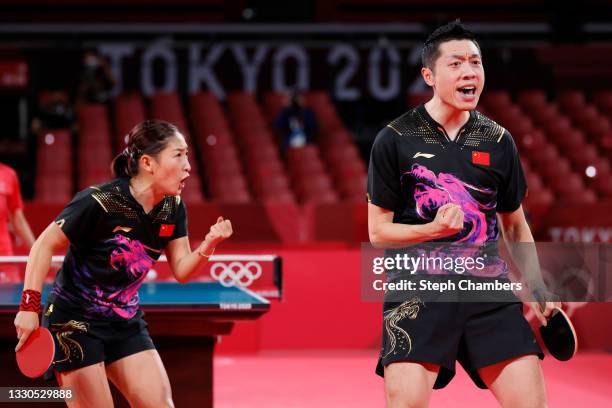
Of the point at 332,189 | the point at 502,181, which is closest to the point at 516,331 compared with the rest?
the point at 502,181

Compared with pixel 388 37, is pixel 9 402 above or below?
below

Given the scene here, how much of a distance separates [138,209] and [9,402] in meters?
1.52

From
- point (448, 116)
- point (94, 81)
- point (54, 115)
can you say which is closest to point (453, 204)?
point (448, 116)

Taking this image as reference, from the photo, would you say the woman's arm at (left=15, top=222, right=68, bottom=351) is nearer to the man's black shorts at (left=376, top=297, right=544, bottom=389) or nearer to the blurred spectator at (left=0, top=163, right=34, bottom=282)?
the man's black shorts at (left=376, top=297, right=544, bottom=389)

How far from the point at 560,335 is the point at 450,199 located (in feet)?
1.86

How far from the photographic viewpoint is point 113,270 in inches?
137

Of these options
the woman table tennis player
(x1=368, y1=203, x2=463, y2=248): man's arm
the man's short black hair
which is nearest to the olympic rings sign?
the woman table tennis player

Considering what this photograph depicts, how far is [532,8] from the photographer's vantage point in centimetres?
1441

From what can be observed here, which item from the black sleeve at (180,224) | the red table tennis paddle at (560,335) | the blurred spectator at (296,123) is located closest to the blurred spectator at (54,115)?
Answer: the blurred spectator at (296,123)

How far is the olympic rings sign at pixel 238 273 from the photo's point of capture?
18.2 feet

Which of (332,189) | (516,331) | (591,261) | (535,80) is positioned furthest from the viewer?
(535,80)

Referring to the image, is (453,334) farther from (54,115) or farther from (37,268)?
(54,115)

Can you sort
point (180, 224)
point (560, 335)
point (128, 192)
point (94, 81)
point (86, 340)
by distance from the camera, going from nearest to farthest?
point (560, 335), point (86, 340), point (128, 192), point (180, 224), point (94, 81)

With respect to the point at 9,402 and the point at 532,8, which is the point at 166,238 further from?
the point at 532,8
